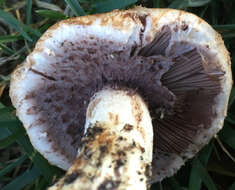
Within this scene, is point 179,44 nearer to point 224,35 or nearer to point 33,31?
point 224,35

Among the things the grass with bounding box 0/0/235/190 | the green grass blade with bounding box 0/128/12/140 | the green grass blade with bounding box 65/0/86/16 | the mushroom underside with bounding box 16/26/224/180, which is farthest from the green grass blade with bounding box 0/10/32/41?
the green grass blade with bounding box 0/128/12/140

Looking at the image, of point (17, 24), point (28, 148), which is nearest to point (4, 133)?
point (28, 148)

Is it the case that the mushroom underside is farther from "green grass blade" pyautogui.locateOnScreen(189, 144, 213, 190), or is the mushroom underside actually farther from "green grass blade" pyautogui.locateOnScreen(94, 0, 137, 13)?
"green grass blade" pyautogui.locateOnScreen(94, 0, 137, 13)

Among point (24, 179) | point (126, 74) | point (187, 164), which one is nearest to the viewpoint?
point (126, 74)

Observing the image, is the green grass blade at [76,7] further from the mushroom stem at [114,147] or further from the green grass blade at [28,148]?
the green grass blade at [28,148]

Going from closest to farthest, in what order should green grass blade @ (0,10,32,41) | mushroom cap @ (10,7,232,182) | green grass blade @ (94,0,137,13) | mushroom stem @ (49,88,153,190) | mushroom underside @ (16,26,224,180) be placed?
mushroom stem @ (49,88,153,190)
mushroom cap @ (10,7,232,182)
mushroom underside @ (16,26,224,180)
green grass blade @ (94,0,137,13)
green grass blade @ (0,10,32,41)

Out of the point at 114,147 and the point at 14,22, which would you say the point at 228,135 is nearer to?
the point at 114,147

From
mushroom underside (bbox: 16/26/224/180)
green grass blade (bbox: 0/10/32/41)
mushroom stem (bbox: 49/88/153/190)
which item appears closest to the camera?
mushroom stem (bbox: 49/88/153/190)

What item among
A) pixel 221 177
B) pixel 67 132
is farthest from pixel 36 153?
pixel 221 177
